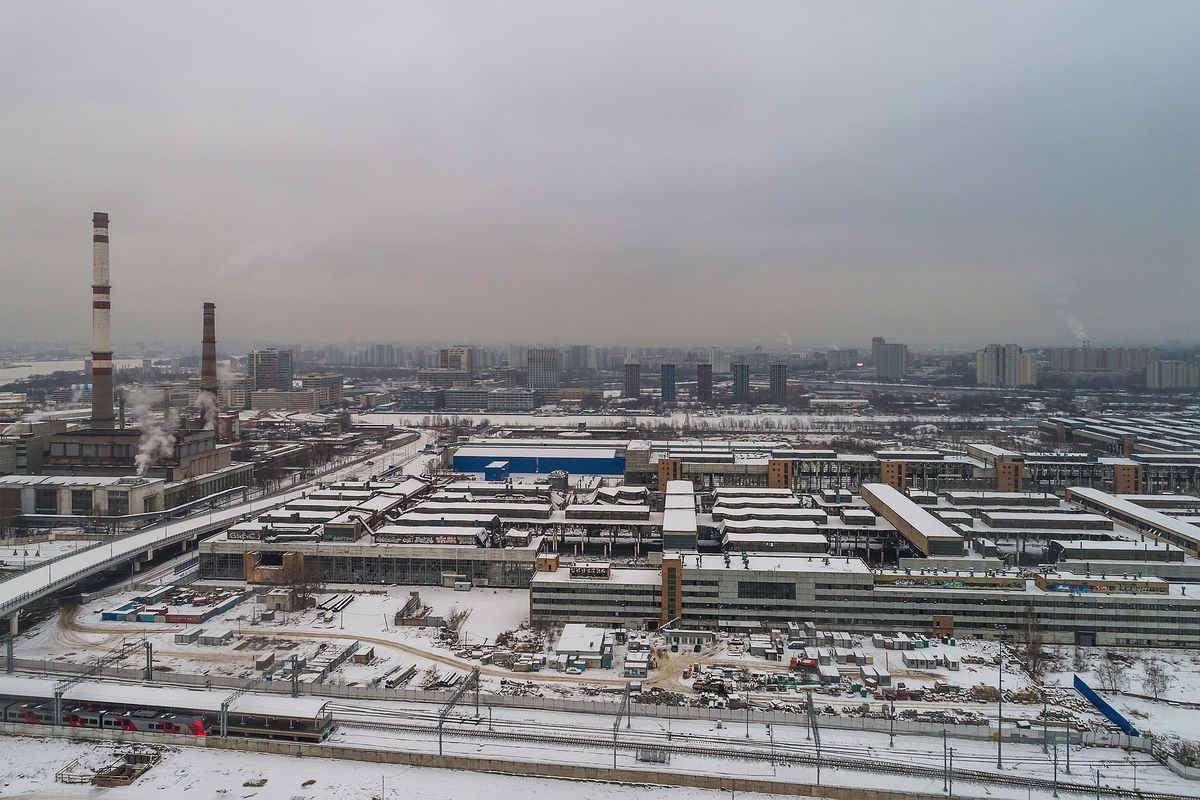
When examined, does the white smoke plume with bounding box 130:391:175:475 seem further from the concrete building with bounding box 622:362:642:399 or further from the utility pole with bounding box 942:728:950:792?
the concrete building with bounding box 622:362:642:399

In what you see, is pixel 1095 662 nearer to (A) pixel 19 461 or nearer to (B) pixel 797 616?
(B) pixel 797 616

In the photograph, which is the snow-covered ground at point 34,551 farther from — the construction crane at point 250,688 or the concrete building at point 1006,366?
the concrete building at point 1006,366

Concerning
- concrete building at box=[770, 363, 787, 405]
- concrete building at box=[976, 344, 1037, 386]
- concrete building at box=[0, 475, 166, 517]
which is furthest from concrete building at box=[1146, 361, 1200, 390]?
concrete building at box=[0, 475, 166, 517]

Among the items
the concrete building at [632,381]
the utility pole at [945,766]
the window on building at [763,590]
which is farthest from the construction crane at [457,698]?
the concrete building at [632,381]

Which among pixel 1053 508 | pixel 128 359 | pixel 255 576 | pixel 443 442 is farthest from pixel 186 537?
pixel 128 359

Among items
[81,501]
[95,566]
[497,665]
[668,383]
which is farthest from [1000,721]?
[668,383]

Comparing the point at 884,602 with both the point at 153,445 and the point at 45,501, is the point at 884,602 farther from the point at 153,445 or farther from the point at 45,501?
the point at 45,501
